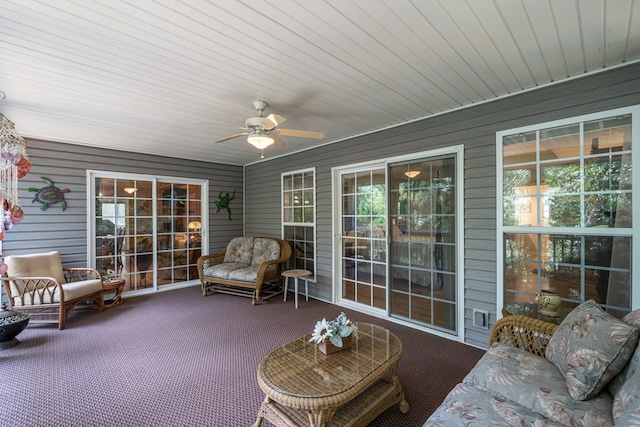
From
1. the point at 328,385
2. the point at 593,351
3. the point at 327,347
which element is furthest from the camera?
the point at 327,347

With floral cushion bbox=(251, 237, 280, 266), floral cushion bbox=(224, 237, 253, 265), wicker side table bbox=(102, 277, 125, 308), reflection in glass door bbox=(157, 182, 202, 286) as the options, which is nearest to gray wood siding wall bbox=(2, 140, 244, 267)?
reflection in glass door bbox=(157, 182, 202, 286)

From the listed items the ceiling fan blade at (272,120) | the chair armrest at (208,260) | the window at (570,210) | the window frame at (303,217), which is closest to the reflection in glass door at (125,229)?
the chair armrest at (208,260)

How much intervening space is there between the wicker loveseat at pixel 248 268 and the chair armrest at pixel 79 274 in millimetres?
1497

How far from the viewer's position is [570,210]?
8.10 ft

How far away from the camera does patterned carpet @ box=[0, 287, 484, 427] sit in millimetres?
1994

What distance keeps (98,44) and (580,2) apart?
305 cm

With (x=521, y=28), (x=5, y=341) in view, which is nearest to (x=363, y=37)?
(x=521, y=28)

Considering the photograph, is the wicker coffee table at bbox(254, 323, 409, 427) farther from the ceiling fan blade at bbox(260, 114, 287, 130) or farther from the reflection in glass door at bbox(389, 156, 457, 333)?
the ceiling fan blade at bbox(260, 114, 287, 130)

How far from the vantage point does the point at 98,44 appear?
6.25ft

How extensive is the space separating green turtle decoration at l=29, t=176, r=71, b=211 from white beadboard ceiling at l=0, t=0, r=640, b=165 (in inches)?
51.0

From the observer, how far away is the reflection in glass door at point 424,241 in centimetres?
324

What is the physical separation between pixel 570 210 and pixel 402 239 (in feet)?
5.56

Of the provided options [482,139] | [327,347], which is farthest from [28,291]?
[482,139]

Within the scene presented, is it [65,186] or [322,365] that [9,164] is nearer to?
[65,186]
